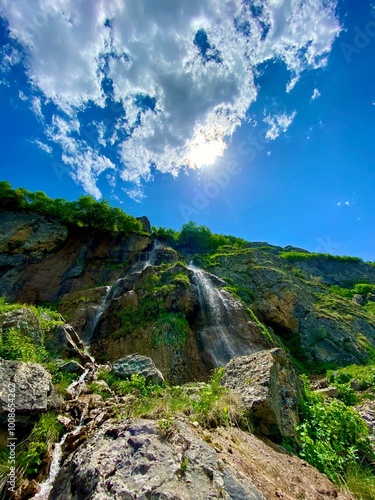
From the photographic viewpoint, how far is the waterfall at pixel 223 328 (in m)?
16.9

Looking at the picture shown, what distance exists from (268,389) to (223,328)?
44.8 ft

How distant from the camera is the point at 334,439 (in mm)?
5293

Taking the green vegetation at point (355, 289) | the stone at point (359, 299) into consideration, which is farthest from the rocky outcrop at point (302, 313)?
the green vegetation at point (355, 289)

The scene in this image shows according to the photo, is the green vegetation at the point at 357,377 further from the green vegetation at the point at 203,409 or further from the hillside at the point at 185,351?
the green vegetation at the point at 203,409

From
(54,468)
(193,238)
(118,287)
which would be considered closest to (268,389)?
(54,468)

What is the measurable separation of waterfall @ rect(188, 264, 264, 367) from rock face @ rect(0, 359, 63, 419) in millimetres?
12206

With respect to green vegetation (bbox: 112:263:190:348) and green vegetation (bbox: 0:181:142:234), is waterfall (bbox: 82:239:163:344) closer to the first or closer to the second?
green vegetation (bbox: 112:263:190:348)

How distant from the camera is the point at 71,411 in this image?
551 centimetres

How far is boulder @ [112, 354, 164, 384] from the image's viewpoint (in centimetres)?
834

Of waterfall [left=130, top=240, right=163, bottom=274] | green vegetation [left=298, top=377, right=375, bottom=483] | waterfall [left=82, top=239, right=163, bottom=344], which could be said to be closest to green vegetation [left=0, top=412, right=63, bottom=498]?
green vegetation [left=298, top=377, right=375, bottom=483]

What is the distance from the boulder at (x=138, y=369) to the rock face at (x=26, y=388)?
10.5 feet

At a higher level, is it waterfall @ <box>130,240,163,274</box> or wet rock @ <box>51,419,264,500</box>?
waterfall @ <box>130,240,163,274</box>

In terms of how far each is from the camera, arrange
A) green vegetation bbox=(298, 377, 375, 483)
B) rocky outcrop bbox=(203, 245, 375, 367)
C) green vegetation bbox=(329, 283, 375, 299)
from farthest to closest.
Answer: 1. green vegetation bbox=(329, 283, 375, 299)
2. rocky outcrop bbox=(203, 245, 375, 367)
3. green vegetation bbox=(298, 377, 375, 483)

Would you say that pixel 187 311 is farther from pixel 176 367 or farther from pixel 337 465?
pixel 337 465
